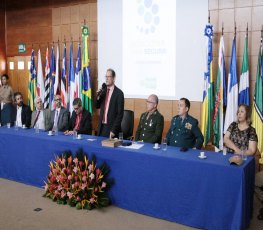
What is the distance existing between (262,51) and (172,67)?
54.8 inches

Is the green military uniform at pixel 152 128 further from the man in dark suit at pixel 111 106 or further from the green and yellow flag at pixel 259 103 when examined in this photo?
the green and yellow flag at pixel 259 103

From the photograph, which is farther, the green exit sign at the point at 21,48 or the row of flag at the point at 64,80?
the green exit sign at the point at 21,48

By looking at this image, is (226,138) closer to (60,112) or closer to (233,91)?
(233,91)

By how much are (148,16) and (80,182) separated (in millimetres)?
3211

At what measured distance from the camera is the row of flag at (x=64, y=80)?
19.7 feet

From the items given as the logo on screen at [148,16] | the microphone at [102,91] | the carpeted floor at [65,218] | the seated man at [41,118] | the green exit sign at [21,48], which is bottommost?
the carpeted floor at [65,218]

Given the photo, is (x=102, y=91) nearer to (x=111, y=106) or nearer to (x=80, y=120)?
(x=111, y=106)

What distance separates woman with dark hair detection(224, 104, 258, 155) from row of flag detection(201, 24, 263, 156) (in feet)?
3.77

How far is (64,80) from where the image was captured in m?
6.31

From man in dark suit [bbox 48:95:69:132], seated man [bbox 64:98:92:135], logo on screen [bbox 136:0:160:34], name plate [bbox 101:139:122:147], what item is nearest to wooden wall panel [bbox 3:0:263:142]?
logo on screen [bbox 136:0:160:34]

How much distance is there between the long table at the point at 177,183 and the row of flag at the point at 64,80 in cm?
235

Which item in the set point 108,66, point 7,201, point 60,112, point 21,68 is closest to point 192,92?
point 108,66

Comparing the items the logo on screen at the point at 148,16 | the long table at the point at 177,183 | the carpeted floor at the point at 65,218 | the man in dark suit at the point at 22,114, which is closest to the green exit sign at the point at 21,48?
the man in dark suit at the point at 22,114

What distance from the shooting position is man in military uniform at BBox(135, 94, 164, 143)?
407 cm
